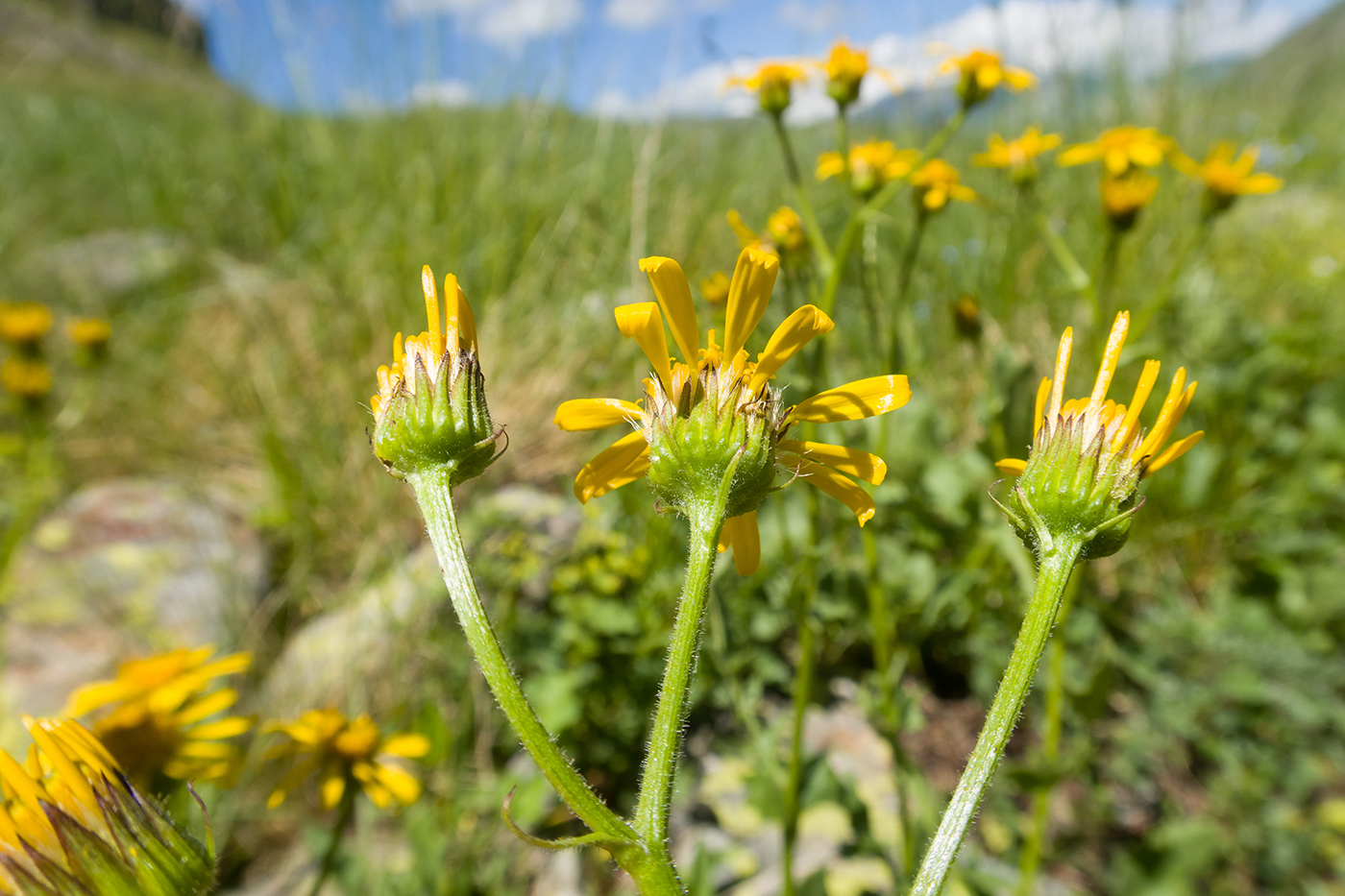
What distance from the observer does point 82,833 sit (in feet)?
2.36

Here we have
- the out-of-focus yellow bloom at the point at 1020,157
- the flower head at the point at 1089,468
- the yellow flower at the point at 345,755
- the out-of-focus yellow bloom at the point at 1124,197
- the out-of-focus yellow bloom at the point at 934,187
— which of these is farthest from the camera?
the out-of-focus yellow bloom at the point at 1020,157

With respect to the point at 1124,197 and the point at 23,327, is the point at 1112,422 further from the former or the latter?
the point at 23,327

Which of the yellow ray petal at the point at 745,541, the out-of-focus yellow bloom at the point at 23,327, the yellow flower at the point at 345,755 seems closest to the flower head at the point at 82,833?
the yellow ray petal at the point at 745,541

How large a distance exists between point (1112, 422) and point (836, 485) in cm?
28

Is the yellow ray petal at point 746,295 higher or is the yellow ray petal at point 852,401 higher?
the yellow ray petal at point 746,295

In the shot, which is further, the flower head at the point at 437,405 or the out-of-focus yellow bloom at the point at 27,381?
the out-of-focus yellow bloom at the point at 27,381

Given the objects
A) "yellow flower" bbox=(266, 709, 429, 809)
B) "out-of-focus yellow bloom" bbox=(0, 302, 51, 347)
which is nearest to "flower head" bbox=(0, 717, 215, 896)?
"yellow flower" bbox=(266, 709, 429, 809)

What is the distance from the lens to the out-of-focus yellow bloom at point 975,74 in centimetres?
183

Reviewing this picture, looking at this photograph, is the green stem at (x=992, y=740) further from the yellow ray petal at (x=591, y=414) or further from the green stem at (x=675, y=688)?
the yellow ray petal at (x=591, y=414)

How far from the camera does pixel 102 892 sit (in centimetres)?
73

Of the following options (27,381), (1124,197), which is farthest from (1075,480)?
(27,381)

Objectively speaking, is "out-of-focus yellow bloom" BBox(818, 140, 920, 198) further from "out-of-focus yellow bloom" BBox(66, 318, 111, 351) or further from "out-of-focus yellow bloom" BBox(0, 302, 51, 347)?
"out-of-focus yellow bloom" BBox(0, 302, 51, 347)

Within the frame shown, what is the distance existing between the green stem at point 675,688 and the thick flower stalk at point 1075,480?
25cm

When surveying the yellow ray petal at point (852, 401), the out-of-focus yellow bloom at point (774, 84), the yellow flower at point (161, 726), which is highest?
the out-of-focus yellow bloom at point (774, 84)
